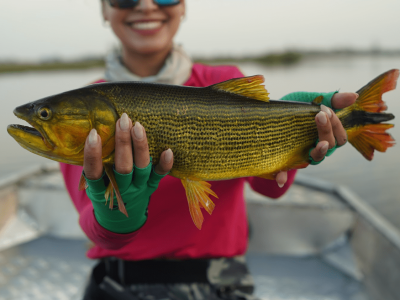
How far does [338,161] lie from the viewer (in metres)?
10.9

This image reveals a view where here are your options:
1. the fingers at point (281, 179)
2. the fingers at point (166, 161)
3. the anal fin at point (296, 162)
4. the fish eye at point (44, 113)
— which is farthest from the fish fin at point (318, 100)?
the fish eye at point (44, 113)

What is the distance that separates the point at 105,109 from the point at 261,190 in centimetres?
144

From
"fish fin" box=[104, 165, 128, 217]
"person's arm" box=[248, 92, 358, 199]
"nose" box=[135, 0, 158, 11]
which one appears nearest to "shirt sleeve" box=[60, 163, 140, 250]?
"fish fin" box=[104, 165, 128, 217]

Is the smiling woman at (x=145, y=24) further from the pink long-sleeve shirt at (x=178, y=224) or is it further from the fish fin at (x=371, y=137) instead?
the fish fin at (x=371, y=137)

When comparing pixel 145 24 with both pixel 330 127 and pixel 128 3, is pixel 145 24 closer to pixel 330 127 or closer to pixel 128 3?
pixel 128 3

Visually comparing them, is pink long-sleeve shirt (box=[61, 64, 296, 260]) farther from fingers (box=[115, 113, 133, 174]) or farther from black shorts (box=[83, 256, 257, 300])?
fingers (box=[115, 113, 133, 174])

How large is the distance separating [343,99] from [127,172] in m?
1.46

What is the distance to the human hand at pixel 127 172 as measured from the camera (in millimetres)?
1536

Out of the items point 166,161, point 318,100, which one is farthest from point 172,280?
point 318,100

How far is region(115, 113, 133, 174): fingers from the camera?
153 centimetres

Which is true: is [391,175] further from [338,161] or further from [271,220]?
[271,220]

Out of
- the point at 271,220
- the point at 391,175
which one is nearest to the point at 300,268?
the point at 271,220

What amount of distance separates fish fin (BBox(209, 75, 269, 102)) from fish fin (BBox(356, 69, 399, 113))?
0.71 m

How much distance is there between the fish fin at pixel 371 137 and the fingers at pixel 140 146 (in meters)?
1.38
